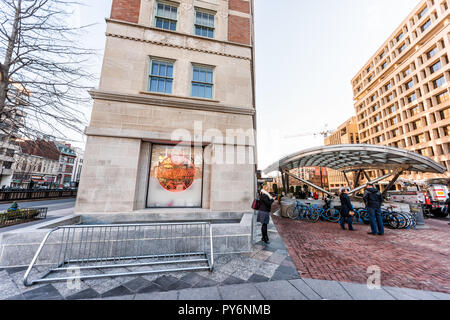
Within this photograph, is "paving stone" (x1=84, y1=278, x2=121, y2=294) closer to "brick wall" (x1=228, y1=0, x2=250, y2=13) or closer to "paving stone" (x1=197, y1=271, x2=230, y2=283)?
"paving stone" (x1=197, y1=271, x2=230, y2=283)


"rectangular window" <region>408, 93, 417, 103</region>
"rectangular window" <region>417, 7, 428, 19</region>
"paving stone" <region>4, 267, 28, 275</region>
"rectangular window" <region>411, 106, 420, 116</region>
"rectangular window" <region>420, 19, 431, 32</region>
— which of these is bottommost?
"paving stone" <region>4, 267, 28, 275</region>

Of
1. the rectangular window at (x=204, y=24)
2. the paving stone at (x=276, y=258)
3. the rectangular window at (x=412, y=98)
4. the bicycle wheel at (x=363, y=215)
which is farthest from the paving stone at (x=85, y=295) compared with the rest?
the rectangular window at (x=412, y=98)

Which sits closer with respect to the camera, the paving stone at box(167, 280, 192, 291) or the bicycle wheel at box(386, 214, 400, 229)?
the paving stone at box(167, 280, 192, 291)

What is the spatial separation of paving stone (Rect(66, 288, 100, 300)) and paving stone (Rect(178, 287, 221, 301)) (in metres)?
1.55

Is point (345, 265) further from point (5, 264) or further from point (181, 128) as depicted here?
point (5, 264)

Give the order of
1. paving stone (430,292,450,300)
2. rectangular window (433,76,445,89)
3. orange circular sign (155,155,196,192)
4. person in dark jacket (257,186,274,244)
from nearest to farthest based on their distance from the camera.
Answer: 1. paving stone (430,292,450,300)
2. person in dark jacket (257,186,274,244)
3. orange circular sign (155,155,196,192)
4. rectangular window (433,76,445,89)

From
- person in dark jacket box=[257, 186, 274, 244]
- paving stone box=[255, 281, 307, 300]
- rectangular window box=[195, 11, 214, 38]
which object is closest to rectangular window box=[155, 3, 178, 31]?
rectangular window box=[195, 11, 214, 38]

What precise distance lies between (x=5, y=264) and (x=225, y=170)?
6988 mm

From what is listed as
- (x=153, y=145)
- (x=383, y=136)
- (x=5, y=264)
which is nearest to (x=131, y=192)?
(x=153, y=145)

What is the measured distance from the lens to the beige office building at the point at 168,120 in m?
7.09

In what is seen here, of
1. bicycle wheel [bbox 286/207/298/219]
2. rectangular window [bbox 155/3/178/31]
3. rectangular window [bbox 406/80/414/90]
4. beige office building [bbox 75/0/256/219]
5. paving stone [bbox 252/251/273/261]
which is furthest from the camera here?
rectangular window [bbox 406/80/414/90]

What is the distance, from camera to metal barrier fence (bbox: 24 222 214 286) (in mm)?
4107

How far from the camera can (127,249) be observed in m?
4.70

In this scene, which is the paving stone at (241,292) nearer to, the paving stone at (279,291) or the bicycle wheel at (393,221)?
the paving stone at (279,291)
